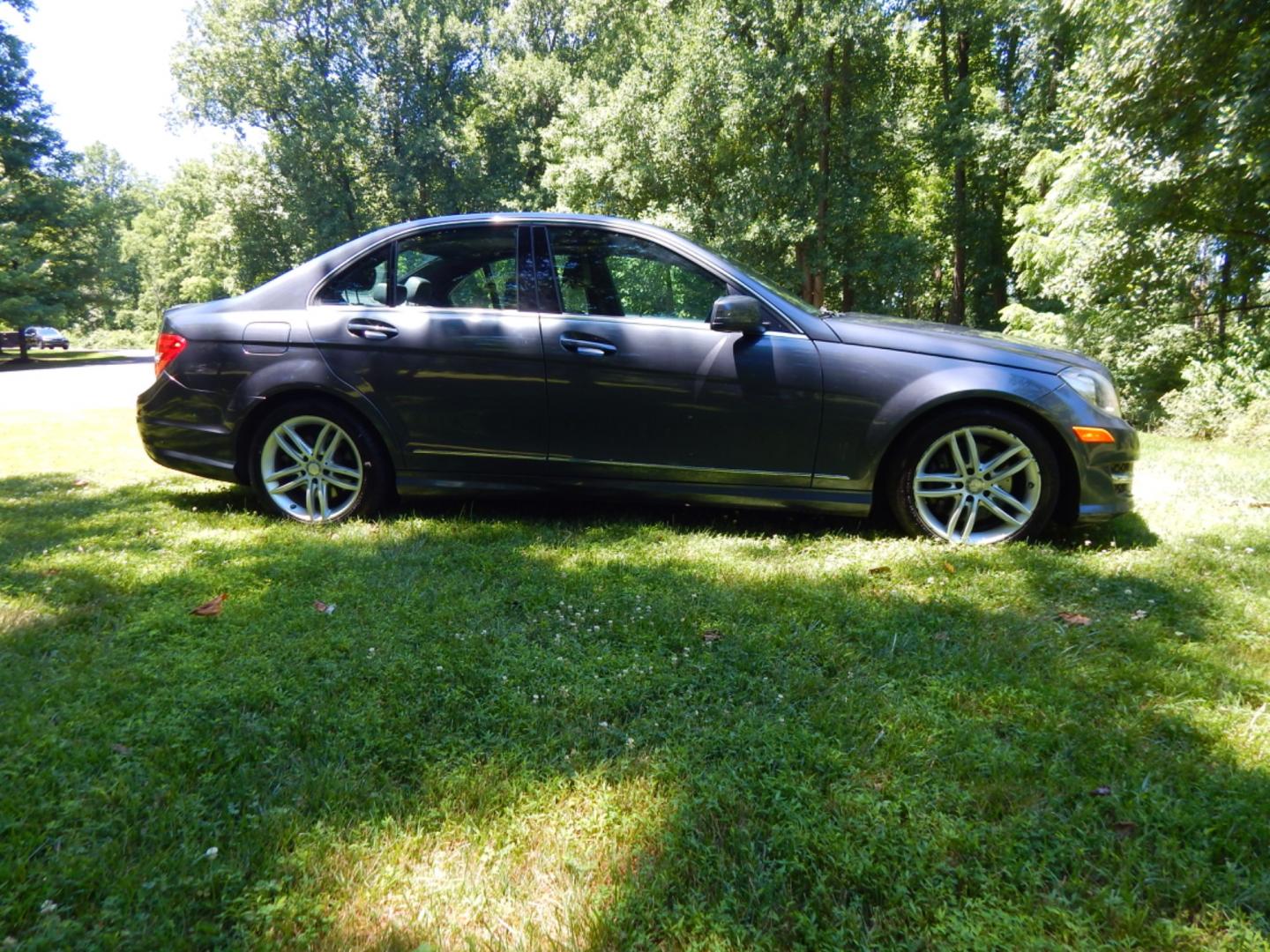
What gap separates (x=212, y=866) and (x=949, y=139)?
2157cm

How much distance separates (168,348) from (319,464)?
3.62 feet

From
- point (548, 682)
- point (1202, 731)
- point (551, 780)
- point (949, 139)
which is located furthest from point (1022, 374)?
point (949, 139)

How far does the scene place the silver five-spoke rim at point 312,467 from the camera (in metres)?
4.09

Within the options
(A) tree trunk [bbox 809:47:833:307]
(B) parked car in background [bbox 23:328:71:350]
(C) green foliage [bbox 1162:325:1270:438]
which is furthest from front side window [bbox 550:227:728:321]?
(B) parked car in background [bbox 23:328:71:350]

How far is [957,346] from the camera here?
364 cm

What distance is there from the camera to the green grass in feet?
4.85

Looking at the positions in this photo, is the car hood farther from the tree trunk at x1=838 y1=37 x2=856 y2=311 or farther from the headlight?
the tree trunk at x1=838 y1=37 x2=856 y2=311

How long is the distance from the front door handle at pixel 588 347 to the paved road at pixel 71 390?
258 inches

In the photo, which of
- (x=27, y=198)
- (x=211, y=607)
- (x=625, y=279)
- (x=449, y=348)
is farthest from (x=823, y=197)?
(x=27, y=198)

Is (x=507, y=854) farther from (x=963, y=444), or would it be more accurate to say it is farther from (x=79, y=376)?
(x=79, y=376)

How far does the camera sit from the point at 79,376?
59.3 ft

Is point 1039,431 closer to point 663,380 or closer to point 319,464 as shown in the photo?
point 663,380

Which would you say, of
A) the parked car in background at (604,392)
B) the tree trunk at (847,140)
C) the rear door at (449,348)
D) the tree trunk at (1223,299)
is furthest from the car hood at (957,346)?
the tree trunk at (847,140)

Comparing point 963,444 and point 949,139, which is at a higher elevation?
point 949,139
